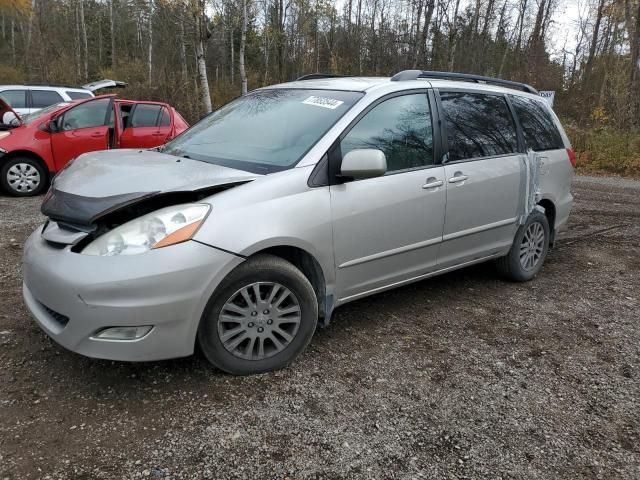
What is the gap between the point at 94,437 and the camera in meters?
2.40

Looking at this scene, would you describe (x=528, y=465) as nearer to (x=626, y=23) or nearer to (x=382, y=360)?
(x=382, y=360)

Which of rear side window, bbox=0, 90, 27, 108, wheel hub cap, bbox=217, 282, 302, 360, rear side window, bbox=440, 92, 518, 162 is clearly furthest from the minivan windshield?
rear side window, bbox=0, 90, 27, 108

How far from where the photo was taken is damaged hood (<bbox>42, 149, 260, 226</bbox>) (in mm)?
2619

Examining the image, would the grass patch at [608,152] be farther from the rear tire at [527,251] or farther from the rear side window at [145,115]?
the rear side window at [145,115]

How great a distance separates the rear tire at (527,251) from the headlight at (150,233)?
304 centimetres

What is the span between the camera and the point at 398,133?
357cm

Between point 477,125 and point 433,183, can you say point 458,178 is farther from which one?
point 477,125

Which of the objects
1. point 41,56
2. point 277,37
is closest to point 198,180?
point 41,56

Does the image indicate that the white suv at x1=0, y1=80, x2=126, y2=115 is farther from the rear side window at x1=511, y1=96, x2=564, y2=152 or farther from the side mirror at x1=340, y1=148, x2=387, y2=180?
the side mirror at x1=340, y1=148, x2=387, y2=180

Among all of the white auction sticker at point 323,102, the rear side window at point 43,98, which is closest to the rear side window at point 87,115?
the rear side window at point 43,98

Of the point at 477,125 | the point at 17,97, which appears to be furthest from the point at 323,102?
the point at 17,97

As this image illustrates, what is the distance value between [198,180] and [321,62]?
34420 mm

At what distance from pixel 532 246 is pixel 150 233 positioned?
3587 mm

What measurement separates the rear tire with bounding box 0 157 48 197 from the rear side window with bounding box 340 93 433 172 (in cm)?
636
